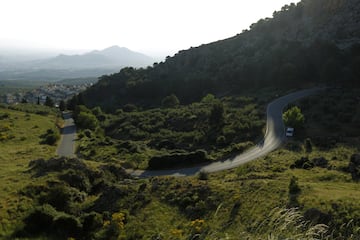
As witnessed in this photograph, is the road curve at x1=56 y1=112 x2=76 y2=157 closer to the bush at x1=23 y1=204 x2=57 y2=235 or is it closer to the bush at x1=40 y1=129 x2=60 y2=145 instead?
the bush at x1=40 y1=129 x2=60 y2=145

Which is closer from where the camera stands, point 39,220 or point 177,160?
point 39,220

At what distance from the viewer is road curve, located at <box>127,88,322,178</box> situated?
43.6 metres

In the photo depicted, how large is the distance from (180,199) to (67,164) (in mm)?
14780

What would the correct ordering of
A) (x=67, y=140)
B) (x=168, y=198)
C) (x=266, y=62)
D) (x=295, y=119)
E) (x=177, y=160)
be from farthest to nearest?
(x=266, y=62), (x=67, y=140), (x=295, y=119), (x=177, y=160), (x=168, y=198)

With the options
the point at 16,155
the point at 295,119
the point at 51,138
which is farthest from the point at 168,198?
the point at 51,138

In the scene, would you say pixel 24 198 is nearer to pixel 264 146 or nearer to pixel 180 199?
pixel 180 199

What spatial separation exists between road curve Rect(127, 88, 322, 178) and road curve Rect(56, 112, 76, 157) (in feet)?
56.2

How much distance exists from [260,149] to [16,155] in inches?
1427

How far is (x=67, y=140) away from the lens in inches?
2638

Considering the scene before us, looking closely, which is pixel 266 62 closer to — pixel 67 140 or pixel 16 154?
pixel 67 140

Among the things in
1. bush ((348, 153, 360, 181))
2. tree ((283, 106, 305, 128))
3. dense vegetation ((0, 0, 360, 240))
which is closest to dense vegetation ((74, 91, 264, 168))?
dense vegetation ((0, 0, 360, 240))

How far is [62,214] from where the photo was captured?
27.1 m

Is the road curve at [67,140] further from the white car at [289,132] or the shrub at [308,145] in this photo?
the shrub at [308,145]

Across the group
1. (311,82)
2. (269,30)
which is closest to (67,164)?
(311,82)
